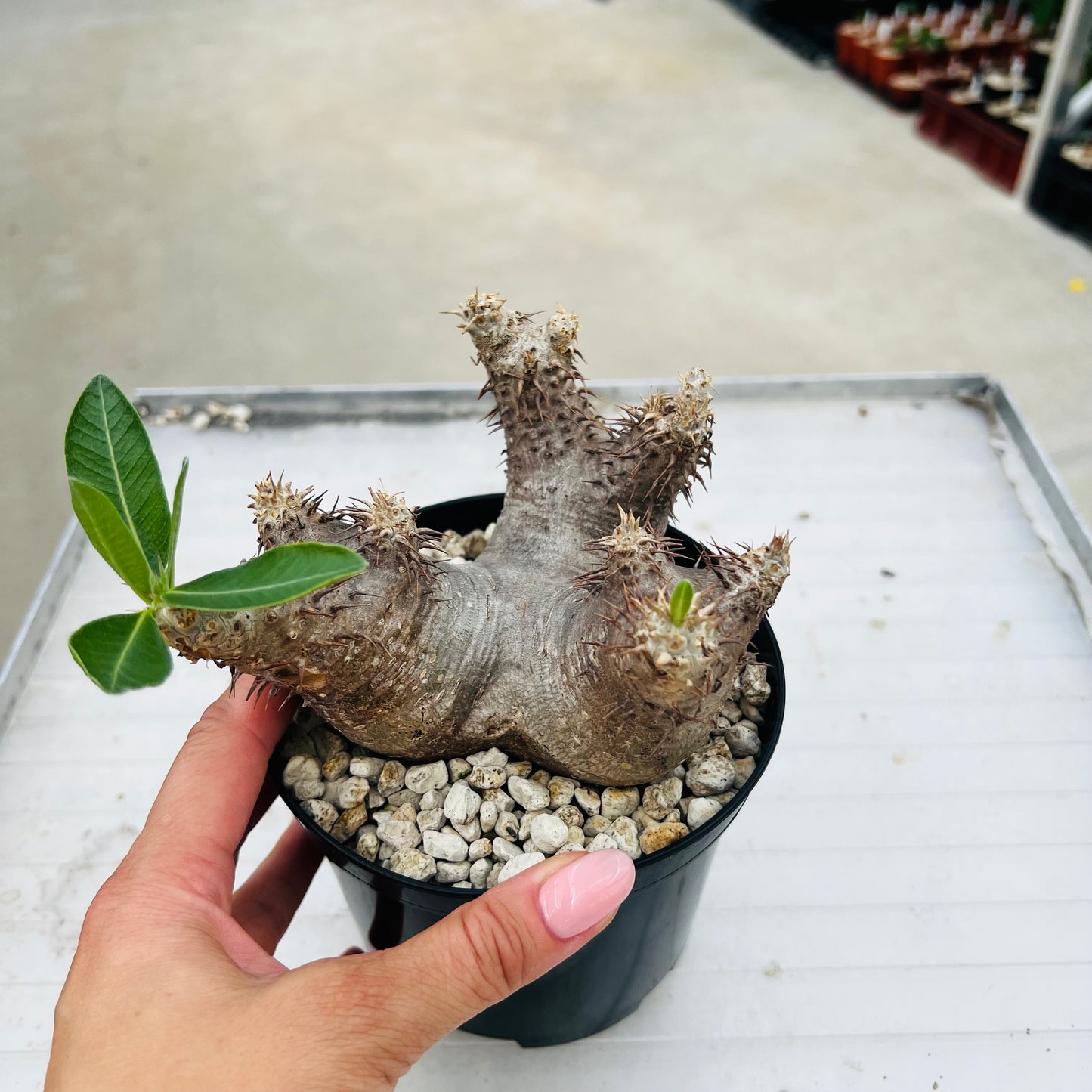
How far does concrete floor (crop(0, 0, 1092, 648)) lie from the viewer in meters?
2.44

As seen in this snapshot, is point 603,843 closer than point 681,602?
No

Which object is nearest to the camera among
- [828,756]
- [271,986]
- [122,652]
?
[122,652]

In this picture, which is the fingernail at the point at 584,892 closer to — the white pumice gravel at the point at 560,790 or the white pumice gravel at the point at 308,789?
the white pumice gravel at the point at 560,790

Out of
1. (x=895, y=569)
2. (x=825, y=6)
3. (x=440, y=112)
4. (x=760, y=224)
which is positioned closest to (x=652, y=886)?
(x=895, y=569)

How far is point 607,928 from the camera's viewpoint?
72cm

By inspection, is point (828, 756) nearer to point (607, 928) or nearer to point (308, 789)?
point (607, 928)

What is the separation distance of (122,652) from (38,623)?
→ 0.79 meters

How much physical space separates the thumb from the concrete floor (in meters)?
1.62

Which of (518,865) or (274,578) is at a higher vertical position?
(274,578)

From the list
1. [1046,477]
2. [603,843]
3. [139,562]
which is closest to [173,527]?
[139,562]

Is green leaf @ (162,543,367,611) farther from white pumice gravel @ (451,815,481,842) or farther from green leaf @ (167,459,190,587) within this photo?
white pumice gravel @ (451,815,481,842)

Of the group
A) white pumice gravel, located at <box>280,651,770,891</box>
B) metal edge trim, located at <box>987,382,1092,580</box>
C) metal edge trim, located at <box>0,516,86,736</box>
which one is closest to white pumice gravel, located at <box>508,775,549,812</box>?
white pumice gravel, located at <box>280,651,770,891</box>

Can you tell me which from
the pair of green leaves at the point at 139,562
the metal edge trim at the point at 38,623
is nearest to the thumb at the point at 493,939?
the pair of green leaves at the point at 139,562

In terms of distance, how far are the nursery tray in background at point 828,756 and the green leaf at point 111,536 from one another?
32 centimetres
